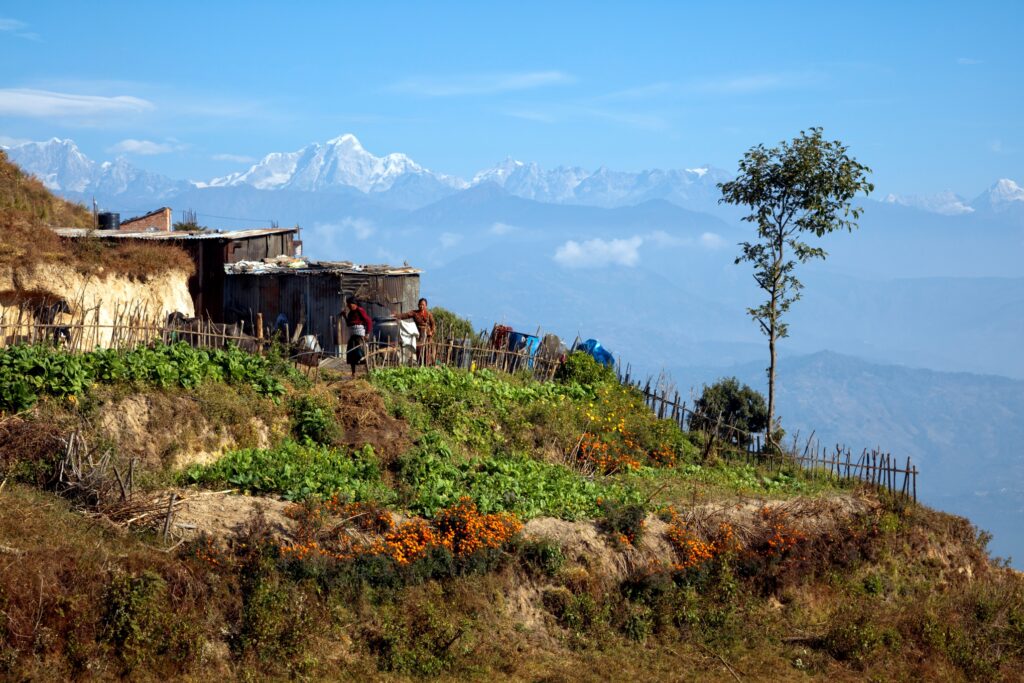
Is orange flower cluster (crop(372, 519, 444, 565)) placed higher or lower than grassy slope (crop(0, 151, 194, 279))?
lower

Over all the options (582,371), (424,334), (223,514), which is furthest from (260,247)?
(223,514)

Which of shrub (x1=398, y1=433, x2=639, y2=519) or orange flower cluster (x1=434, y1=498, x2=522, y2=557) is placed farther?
shrub (x1=398, y1=433, x2=639, y2=519)

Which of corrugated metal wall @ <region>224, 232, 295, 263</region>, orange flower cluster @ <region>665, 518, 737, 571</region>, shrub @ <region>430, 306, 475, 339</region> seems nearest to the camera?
orange flower cluster @ <region>665, 518, 737, 571</region>

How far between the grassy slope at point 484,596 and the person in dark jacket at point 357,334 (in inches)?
78.6

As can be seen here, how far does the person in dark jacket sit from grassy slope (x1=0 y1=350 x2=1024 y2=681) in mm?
1997

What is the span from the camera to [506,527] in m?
15.7

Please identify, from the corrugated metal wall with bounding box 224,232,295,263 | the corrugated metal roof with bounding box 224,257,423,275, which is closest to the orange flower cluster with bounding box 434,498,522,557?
the corrugated metal roof with bounding box 224,257,423,275

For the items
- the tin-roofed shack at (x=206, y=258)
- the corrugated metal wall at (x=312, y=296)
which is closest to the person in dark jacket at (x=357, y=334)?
the corrugated metal wall at (x=312, y=296)

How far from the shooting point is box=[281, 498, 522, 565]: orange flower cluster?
1440 cm

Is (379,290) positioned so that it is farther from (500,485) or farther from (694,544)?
(694,544)

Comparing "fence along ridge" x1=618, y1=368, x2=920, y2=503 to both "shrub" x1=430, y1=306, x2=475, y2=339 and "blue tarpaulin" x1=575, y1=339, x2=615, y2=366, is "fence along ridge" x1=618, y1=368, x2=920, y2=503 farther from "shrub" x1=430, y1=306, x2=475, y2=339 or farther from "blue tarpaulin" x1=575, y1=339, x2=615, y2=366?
"shrub" x1=430, y1=306, x2=475, y2=339

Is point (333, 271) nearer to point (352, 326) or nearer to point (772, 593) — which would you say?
point (352, 326)

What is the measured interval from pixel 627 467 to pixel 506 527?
576 centimetres

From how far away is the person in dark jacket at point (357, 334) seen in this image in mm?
23219
